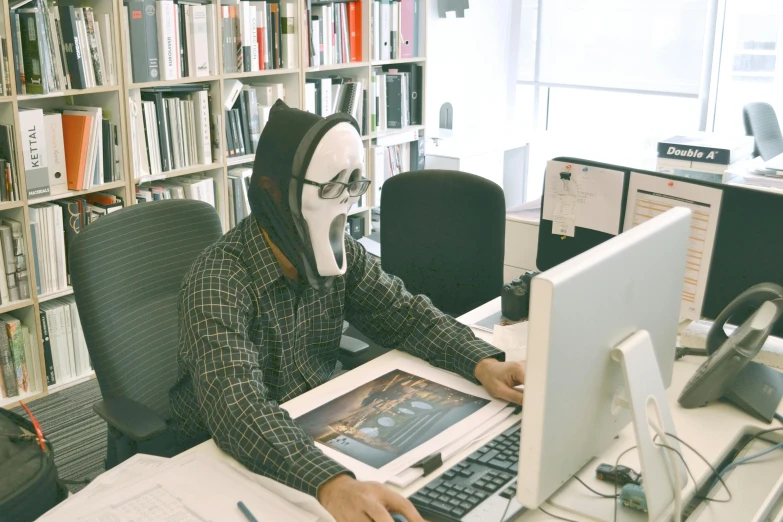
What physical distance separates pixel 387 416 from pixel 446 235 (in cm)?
106

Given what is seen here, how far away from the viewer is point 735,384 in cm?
162

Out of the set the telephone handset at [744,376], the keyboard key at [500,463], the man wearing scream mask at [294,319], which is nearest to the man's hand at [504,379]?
the man wearing scream mask at [294,319]

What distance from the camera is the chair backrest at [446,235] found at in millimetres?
2441

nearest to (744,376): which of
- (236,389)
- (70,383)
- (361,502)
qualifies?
(361,502)

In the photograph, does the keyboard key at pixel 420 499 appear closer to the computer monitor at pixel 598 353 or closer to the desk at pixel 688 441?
the desk at pixel 688 441

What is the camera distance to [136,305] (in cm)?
186

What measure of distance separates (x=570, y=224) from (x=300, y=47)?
1933 millimetres

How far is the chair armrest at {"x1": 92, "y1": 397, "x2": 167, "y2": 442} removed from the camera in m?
1.57

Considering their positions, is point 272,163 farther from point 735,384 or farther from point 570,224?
point 735,384

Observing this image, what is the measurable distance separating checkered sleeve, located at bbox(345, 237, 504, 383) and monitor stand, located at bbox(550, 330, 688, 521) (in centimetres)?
56

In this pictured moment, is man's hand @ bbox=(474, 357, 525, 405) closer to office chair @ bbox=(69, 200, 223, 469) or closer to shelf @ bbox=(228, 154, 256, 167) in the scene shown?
office chair @ bbox=(69, 200, 223, 469)

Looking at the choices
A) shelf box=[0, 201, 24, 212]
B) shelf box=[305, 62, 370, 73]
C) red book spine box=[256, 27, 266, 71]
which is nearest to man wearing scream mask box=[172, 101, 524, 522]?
shelf box=[0, 201, 24, 212]

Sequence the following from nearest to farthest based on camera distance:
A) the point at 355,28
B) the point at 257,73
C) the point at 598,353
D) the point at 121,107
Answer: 1. the point at 598,353
2. the point at 121,107
3. the point at 257,73
4. the point at 355,28

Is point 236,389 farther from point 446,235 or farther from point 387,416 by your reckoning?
point 446,235
